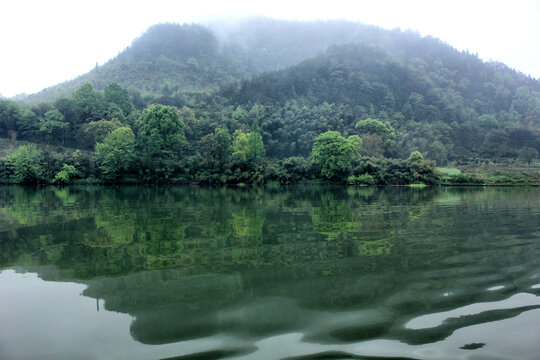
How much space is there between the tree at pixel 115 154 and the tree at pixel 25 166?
8.52m

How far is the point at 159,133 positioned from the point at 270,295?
5401cm

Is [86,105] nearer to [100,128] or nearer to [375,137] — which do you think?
[100,128]

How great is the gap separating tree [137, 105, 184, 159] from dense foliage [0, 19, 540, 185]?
0.18 metres

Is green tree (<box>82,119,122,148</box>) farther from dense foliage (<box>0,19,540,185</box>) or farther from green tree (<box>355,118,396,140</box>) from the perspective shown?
green tree (<box>355,118,396,140</box>)

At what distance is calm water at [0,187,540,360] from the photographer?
417 centimetres

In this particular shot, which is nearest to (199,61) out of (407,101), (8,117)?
(407,101)

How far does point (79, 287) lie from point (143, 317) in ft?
Answer: 7.12

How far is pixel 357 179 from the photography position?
52.3m

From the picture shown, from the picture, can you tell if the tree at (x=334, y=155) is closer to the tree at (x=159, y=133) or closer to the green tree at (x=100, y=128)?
the tree at (x=159, y=133)

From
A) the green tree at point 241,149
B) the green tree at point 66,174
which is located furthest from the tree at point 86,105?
the green tree at point 241,149

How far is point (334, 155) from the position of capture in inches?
2148

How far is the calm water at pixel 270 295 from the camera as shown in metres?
4.17

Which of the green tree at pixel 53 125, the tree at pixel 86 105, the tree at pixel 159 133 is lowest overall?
the tree at pixel 159 133

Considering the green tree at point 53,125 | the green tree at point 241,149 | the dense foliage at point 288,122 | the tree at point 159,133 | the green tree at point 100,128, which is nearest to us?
the dense foliage at point 288,122
